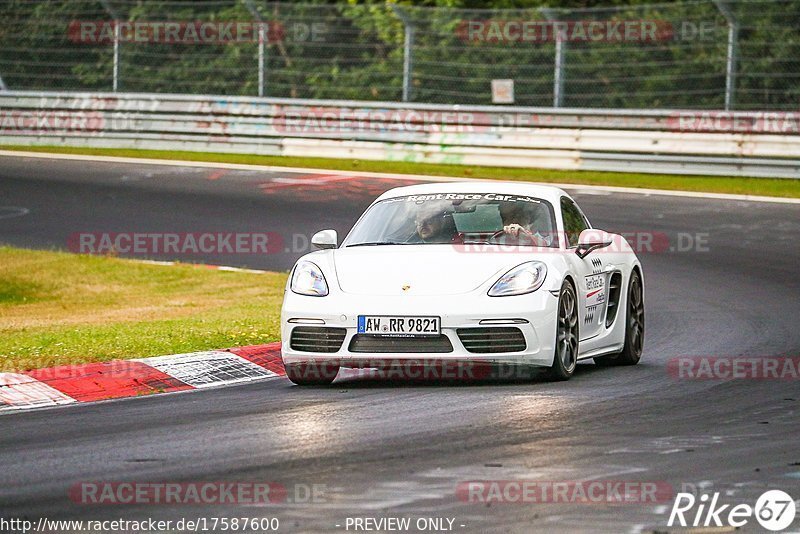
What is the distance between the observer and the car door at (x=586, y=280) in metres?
10.2

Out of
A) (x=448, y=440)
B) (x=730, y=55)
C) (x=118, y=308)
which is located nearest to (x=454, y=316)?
(x=448, y=440)

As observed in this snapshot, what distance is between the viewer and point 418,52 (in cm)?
2669

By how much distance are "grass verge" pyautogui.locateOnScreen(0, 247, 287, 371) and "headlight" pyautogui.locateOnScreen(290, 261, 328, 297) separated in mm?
1503

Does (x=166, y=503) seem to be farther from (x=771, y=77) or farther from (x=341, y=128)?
(x=341, y=128)

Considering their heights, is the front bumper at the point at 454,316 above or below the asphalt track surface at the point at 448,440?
above

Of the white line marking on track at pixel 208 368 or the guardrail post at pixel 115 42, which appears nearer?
the white line marking on track at pixel 208 368

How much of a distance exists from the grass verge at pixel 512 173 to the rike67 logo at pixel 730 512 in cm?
1697

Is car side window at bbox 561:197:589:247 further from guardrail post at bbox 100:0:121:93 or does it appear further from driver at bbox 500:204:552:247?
guardrail post at bbox 100:0:121:93

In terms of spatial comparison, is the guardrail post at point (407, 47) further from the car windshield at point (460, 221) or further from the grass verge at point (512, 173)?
the car windshield at point (460, 221)

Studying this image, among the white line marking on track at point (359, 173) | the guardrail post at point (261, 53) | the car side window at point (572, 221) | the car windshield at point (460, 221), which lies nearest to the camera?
the car windshield at point (460, 221)

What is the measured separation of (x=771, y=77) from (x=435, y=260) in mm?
15556

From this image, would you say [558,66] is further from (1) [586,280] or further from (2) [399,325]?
(2) [399,325]

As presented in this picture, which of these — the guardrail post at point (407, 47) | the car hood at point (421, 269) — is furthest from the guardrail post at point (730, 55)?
the car hood at point (421, 269)

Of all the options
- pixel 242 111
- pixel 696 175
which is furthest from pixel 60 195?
pixel 696 175
